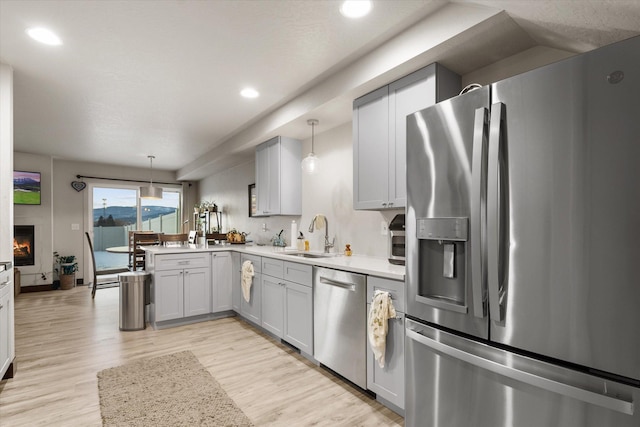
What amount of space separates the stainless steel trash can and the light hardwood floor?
120mm

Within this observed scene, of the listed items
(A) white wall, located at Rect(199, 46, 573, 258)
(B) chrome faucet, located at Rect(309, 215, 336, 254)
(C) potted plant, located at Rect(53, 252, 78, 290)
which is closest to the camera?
(A) white wall, located at Rect(199, 46, 573, 258)

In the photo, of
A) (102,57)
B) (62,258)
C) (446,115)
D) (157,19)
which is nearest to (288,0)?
(157,19)

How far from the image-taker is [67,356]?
310 centimetres

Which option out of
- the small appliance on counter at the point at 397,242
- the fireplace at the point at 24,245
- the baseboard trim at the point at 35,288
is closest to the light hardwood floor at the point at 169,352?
the small appliance on counter at the point at 397,242

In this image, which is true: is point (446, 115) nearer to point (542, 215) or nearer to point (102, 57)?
point (542, 215)

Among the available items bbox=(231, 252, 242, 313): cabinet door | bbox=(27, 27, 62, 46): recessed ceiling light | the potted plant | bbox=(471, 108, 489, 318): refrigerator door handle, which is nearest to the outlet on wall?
bbox=(471, 108, 489, 318): refrigerator door handle

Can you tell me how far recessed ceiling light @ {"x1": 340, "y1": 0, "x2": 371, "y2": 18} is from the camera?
1.91 m

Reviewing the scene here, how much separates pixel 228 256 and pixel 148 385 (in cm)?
204

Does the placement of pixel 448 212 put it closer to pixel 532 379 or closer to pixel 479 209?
pixel 479 209

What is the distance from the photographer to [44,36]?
229 centimetres

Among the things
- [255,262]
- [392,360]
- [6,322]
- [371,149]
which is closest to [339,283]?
[392,360]

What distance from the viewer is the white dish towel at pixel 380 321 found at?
6.84 ft

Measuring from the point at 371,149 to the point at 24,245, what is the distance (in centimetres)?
690

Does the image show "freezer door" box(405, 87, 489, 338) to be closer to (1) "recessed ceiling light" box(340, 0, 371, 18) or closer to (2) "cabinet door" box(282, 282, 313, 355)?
(1) "recessed ceiling light" box(340, 0, 371, 18)
